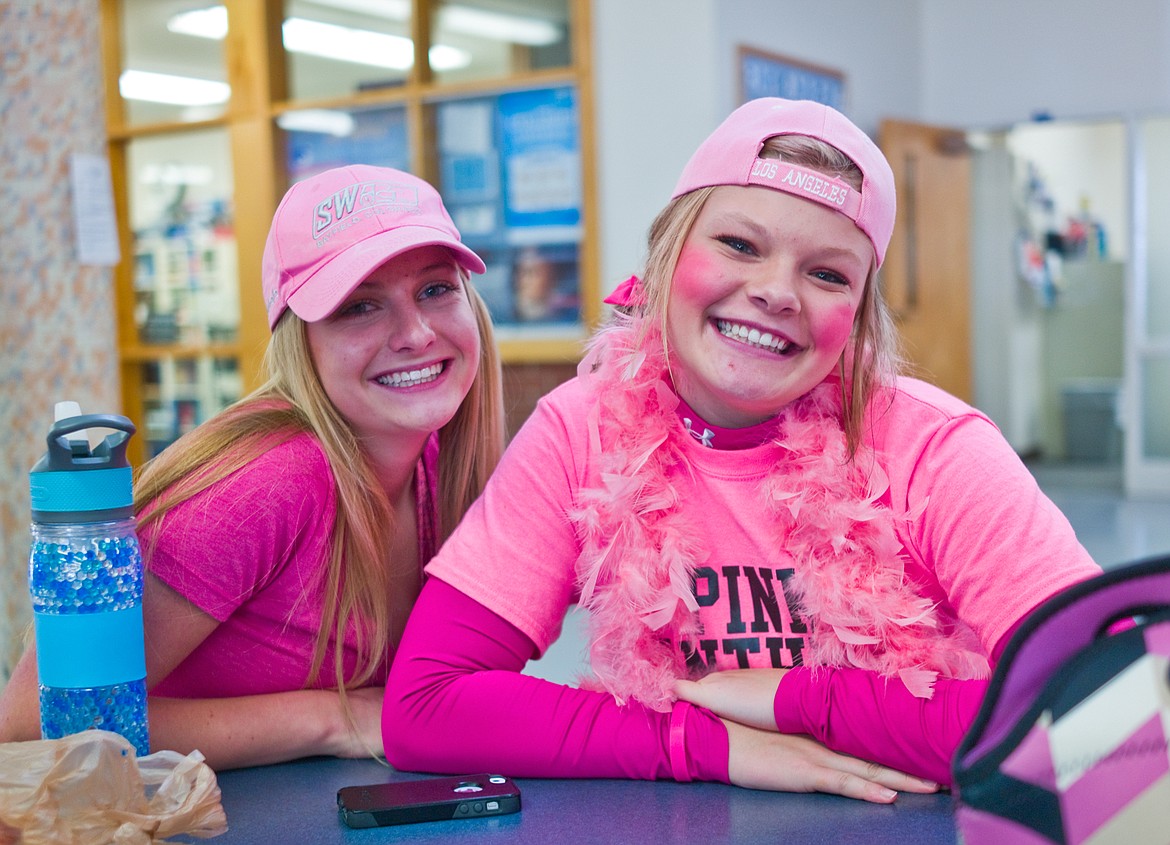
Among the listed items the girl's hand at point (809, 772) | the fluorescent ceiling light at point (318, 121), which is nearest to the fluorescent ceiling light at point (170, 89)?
the fluorescent ceiling light at point (318, 121)

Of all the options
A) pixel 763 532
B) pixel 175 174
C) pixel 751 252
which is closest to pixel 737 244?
pixel 751 252

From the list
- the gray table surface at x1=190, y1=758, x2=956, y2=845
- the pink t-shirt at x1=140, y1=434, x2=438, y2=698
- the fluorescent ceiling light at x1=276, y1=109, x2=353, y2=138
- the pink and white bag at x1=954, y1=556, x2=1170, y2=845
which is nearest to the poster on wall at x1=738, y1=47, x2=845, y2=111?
the fluorescent ceiling light at x1=276, y1=109, x2=353, y2=138

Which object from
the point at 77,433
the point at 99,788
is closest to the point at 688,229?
the point at 77,433

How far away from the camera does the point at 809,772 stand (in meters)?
1.29

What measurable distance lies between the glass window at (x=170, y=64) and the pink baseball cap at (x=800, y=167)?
20.6ft

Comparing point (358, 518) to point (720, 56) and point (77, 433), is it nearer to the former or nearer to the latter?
point (77, 433)

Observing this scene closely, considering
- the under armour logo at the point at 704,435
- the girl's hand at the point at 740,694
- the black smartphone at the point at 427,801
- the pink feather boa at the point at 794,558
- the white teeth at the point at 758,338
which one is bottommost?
the black smartphone at the point at 427,801

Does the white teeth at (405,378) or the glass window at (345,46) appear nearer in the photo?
the white teeth at (405,378)

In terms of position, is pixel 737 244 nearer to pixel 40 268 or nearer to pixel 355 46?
pixel 40 268

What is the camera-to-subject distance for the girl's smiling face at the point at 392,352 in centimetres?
162

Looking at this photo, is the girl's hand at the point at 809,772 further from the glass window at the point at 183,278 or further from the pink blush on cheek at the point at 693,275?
the glass window at the point at 183,278

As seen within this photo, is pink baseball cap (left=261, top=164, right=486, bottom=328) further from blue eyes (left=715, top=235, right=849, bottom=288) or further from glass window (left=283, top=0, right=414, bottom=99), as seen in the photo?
glass window (left=283, top=0, right=414, bottom=99)

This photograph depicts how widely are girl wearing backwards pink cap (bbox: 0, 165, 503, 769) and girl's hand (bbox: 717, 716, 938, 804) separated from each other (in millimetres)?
487

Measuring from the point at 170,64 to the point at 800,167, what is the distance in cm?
690
